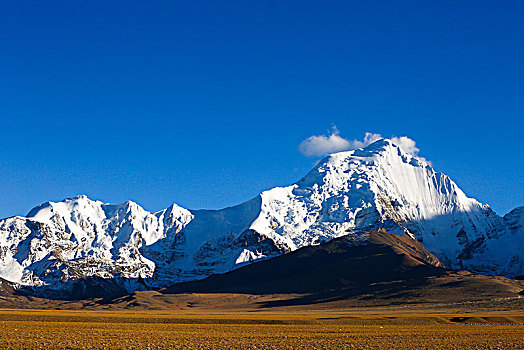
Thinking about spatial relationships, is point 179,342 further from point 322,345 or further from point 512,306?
point 512,306

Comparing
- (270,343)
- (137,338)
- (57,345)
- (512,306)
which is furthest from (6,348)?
(512,306)

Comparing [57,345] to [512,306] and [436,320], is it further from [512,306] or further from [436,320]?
[512,306]

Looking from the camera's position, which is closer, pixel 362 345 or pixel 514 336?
pixel 362 345

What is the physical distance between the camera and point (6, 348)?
1661 inches

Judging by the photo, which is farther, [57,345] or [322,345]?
[322,345]

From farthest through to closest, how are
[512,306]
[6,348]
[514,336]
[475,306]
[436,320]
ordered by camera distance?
[475,306] < [512,306] < [436,320] < [514,336] < [6,348]

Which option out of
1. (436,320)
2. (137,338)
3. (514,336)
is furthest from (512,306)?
(137,338)

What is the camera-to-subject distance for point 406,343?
52.0m

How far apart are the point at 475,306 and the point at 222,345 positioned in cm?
16808

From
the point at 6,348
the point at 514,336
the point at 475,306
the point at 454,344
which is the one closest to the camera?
the point at 6,348

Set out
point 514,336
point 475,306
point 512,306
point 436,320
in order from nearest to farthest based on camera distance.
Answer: point 514,336, point 436,320, point 512,306, point 475,306

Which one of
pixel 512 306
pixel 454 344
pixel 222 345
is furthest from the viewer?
pixel 512 306

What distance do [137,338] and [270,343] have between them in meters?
12.1

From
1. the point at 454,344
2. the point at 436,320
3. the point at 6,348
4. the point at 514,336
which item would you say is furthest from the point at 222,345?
the point at 436,320
